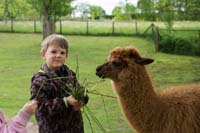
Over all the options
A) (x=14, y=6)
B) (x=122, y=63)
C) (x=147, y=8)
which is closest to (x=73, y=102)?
(x=122, y=63)

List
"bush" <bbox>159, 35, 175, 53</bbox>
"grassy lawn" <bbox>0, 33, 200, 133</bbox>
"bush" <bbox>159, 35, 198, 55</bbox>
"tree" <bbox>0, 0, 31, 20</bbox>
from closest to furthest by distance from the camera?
"grassy lawn" <bbox>0, 33, 200, 133</bbox>
"bush" <bbox>159, 35, 198, 55</bbox>
"bush" <bbox>159, 35, 175, 53</bbox>
"tree" <bbox>0, 0, 31, 20</bbox>

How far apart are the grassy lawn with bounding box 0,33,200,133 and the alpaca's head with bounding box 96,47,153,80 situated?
0.80 feet

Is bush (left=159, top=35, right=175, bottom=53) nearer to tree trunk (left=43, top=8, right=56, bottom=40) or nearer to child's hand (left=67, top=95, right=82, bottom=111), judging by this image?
tree trunk (left=43, top=8, right=56, bottom=40)

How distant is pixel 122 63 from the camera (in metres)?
4.58

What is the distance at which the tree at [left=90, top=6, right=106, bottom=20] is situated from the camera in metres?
51.7

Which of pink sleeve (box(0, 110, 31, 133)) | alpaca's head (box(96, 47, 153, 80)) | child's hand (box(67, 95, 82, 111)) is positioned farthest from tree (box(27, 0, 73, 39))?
pink sleeve (box(0, 110, 31, 133))

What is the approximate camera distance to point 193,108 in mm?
4723

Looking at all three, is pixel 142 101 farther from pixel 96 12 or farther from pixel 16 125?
pixel 96 12

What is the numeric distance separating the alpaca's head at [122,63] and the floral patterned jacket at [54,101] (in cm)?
62

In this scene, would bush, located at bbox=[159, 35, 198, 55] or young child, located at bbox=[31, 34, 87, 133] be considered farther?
bush, located at bbox=[159, 35, 198, 55]

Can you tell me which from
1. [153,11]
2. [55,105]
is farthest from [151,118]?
[153,11]

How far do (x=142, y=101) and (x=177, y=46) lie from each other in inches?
834

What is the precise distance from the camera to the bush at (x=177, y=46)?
24.9 m

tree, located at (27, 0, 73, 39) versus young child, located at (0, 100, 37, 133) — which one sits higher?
tree, located at (27, 0, 73, 39)
